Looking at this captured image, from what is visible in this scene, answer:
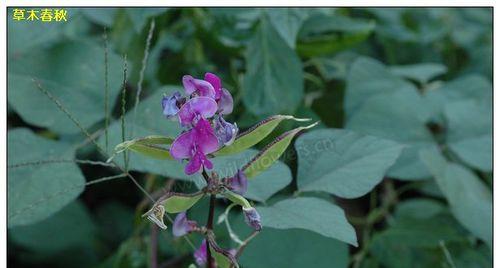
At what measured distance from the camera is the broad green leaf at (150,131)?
1.01m

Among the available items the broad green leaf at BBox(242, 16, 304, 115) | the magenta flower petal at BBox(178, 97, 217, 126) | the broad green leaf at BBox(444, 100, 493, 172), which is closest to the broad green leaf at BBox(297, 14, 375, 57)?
the broad green leaf at BBox(242, 16, 304, 115)

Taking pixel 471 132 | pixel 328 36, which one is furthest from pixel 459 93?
pixel 328 36

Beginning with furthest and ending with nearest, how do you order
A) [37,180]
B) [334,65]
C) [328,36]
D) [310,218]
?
[334,65] → [328,36] → [37,180] → [310,218]

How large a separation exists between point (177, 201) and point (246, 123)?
0.56 meters

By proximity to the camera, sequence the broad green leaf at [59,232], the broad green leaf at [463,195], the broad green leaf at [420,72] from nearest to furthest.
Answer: the broad green leaf at [463,195] < the broad green leaf at [59,232] < the broad green leaf at [420,72]

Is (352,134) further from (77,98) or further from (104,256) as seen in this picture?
(104,256)

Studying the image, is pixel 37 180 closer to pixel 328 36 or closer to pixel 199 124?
pixel 199 124

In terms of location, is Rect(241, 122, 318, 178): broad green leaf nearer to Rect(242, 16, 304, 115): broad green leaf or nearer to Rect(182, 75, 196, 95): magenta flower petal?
Rect(182, 75, 196, 95): magenta flower petal

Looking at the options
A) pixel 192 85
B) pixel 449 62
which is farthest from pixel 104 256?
pixel 449 62

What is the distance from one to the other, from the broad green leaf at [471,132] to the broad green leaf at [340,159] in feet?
1.30

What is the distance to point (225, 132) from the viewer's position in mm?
728

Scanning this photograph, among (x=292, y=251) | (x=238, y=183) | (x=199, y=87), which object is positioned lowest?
(x=292, y=251)

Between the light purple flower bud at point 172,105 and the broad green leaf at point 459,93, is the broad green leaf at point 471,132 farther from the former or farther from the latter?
the light purple flower bud at point 172,105

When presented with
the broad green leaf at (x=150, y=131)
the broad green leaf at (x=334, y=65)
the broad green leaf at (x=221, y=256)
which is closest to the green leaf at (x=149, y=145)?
the broad green leaf at (x=221, y=256)
